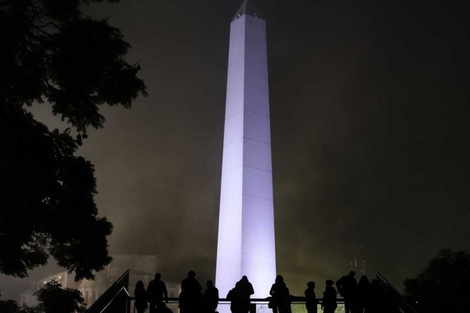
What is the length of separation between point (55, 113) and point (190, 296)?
4.77m

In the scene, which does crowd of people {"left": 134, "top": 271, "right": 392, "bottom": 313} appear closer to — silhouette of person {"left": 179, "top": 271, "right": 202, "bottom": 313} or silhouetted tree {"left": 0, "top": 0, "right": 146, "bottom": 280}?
silhouette of person {"left": 179, "top": 271, "right": 202, "bottom": 313}

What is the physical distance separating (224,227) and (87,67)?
1271cm

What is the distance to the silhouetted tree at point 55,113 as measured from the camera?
38.8 feet

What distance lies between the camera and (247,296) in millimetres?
14289

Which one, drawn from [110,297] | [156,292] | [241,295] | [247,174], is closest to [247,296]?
[241,295]

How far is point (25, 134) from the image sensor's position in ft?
39.2

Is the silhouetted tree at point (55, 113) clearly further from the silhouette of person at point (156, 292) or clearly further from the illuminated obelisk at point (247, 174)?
the illuminated obelisk at point (247, 174)

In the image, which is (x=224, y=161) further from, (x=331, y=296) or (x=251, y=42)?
(x=331, y=296)

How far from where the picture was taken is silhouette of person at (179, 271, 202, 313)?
1344 centimetres

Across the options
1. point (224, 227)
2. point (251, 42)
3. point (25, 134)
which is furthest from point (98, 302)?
point (251, 42)

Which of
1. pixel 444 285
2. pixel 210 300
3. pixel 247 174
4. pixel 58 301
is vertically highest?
pixel 247 174

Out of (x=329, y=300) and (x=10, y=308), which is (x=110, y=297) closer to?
(x=329, y=300)

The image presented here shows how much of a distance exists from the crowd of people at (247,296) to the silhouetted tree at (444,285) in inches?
370

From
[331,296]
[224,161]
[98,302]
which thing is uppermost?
[224,161]
